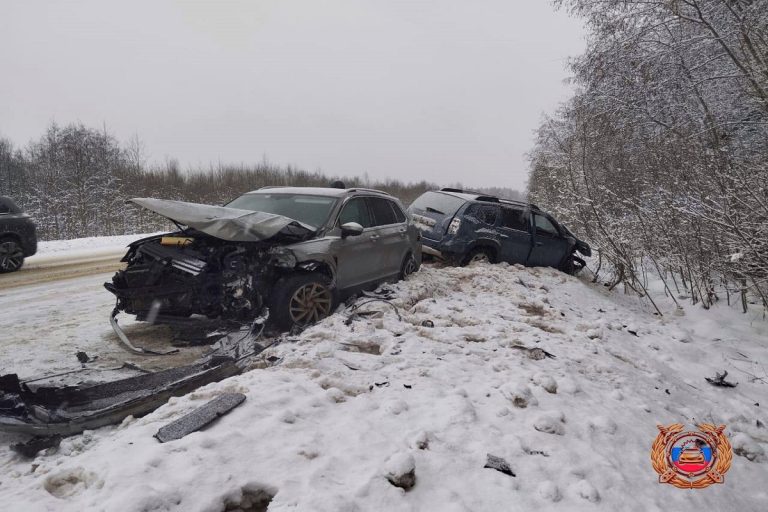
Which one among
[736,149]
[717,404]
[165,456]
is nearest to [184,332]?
[165,456]

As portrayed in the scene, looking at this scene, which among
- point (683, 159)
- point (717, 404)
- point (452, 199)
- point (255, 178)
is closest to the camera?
point (717, 404)

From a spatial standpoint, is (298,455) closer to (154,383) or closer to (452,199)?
(154,383)

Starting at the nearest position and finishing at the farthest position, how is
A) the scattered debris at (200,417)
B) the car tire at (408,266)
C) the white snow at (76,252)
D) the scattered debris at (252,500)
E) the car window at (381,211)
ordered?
the scattered debris at (252,500)
the scattered debris at (200,417)
the car window at (381,211)
the car tire at (408,266)
the white snow at (76,252)

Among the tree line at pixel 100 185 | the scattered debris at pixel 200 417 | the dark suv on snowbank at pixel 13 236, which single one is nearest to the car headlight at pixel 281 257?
the scattered debris at pixel 200 417

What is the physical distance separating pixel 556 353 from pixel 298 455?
10.5ft

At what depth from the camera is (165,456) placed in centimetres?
213

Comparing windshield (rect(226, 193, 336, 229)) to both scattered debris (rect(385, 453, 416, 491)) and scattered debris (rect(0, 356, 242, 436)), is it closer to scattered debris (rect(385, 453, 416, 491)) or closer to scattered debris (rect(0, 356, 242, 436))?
scattered debris (rect(0, 356, 242, 436))

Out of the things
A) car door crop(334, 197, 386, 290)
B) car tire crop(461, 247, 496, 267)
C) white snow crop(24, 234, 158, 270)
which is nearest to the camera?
car door crop(334, 197, 386, 290)

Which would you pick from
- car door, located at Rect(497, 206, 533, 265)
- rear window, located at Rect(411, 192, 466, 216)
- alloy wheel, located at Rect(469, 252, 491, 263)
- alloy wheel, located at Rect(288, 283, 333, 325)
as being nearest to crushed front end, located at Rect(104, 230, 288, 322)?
alloy wheel, located at Rect(288, 283, 333, 325)

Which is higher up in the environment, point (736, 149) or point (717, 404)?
point (736, 149)

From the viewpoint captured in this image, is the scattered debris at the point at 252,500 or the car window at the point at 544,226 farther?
the car window at the point at 544,226

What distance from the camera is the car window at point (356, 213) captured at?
5.82 meters

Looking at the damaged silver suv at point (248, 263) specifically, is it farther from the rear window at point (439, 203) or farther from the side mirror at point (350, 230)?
the rear window at point (439, 203)

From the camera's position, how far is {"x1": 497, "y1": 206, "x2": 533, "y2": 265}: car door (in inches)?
367
